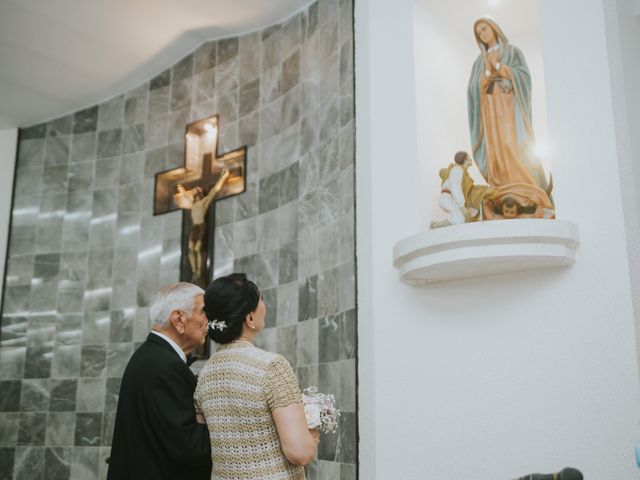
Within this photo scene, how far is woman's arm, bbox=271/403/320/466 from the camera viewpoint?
8.02ft

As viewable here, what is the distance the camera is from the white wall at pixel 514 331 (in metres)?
3.05

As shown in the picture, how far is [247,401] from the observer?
252 cm

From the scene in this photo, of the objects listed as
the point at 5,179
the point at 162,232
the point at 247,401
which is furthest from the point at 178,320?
the point at 5,179

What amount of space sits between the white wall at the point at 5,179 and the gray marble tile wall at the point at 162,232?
72 mm

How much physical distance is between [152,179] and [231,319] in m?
4.27

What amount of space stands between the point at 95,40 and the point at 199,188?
1631 millimetres

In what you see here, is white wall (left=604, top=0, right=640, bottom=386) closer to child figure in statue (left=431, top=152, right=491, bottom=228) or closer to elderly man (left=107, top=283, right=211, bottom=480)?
child figure in statue (left=431, top=152, right=491, bottom=228)

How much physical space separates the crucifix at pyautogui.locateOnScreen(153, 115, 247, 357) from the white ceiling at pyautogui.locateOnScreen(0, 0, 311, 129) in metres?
0.79

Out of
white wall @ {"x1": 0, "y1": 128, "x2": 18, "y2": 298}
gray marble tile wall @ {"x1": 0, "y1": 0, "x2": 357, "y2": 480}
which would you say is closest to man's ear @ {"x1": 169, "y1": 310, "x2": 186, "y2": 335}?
gray marble tile wall @ {"x1": 0, "y1": 0, "x2": 357, "y2": 480}

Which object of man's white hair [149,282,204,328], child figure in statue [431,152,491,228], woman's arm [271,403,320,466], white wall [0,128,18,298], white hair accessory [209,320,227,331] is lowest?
woman's arm [271,403,320,466]

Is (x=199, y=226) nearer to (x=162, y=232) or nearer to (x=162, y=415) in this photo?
(x=162, y=232)

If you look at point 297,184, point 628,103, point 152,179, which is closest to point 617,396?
point 628,103

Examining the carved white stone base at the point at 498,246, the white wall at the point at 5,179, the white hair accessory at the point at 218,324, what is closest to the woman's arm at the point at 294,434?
the white hair accessory at the point at 218,324

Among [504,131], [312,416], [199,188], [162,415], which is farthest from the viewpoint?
[199,188]
